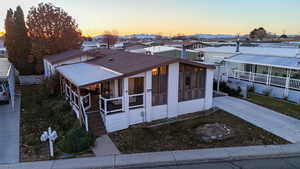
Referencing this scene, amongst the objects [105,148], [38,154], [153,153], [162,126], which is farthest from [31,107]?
[153,153]

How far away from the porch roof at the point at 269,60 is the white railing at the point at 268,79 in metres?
1.12

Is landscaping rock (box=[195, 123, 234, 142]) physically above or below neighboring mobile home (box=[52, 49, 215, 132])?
below

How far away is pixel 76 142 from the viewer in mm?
8578

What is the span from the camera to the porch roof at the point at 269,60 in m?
16.8

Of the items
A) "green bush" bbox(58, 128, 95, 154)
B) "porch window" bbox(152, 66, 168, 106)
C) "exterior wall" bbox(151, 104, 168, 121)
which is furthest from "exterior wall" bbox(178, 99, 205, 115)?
"green bush" bbox(58, 128, 95, 154)

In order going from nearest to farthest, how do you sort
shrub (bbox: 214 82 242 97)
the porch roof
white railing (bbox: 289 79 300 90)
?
white railing (bbox: 289 79 300 90)
the porch roof
shrub (bbox: 214 82 242 97)

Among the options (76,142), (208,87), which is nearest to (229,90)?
(208,87)

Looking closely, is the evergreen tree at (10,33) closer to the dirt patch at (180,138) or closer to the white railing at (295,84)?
the dirt patch at (180,138)

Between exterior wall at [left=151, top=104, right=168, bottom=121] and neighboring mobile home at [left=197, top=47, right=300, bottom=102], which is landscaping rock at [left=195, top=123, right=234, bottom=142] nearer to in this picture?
exterior wall at [left=151, top=104, right=168, bottom=121]

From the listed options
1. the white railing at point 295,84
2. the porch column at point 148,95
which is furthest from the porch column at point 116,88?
the white railing at point 295,84

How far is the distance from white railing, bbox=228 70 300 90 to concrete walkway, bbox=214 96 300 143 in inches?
196

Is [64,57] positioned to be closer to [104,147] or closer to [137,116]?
[137,116]

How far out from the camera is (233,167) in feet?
24.4

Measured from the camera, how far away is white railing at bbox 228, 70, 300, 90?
16859mm
